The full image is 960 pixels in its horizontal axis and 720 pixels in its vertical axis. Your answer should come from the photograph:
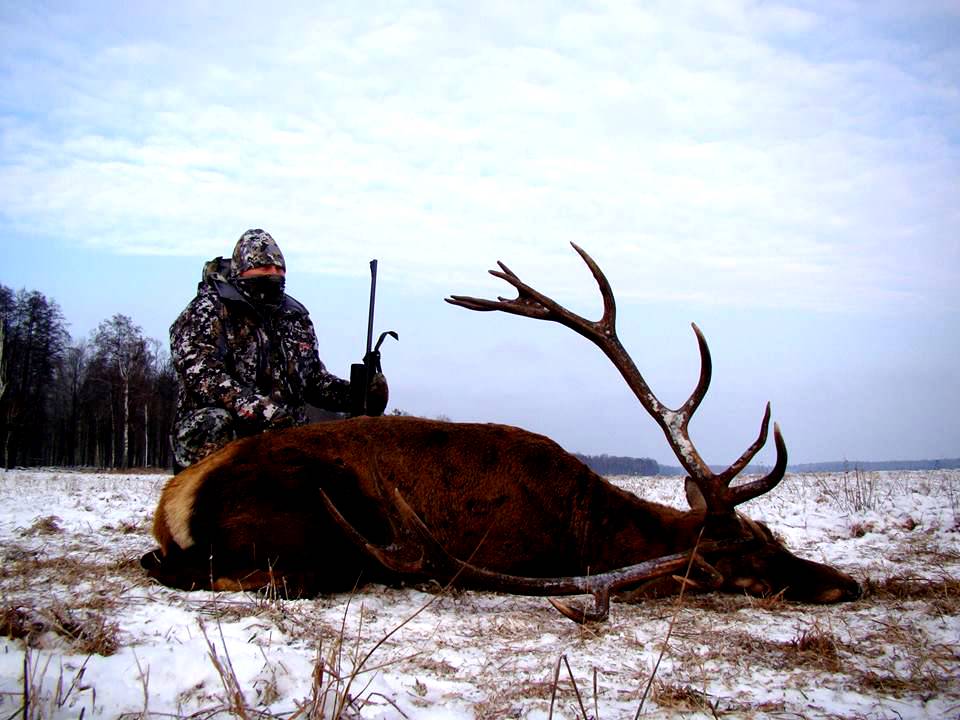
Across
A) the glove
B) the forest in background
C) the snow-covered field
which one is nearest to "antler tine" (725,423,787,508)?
the snow-covered field

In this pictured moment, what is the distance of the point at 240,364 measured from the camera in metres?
5.70

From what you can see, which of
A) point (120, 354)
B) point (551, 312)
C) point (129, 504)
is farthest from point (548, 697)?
point (120, 354)

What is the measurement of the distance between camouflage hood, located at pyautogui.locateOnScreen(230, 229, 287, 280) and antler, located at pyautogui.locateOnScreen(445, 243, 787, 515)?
201 centimetres

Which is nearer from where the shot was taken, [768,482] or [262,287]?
[768,482]

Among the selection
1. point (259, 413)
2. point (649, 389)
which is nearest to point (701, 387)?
point (649, 389)

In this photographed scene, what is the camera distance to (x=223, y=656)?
7.94ft

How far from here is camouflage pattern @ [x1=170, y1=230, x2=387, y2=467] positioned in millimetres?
5387

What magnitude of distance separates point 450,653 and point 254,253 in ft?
12.3

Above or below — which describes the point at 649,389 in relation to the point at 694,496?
above

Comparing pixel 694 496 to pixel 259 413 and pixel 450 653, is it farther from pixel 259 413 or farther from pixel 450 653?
pixel 259 413

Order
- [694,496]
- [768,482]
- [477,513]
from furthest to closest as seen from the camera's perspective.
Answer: [694,496] < [477,513] < [768,482]

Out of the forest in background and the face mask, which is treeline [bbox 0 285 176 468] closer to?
the forest in background

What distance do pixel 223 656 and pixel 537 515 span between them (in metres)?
2.37

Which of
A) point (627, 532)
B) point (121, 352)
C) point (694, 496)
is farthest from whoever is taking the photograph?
point (121, 352)
